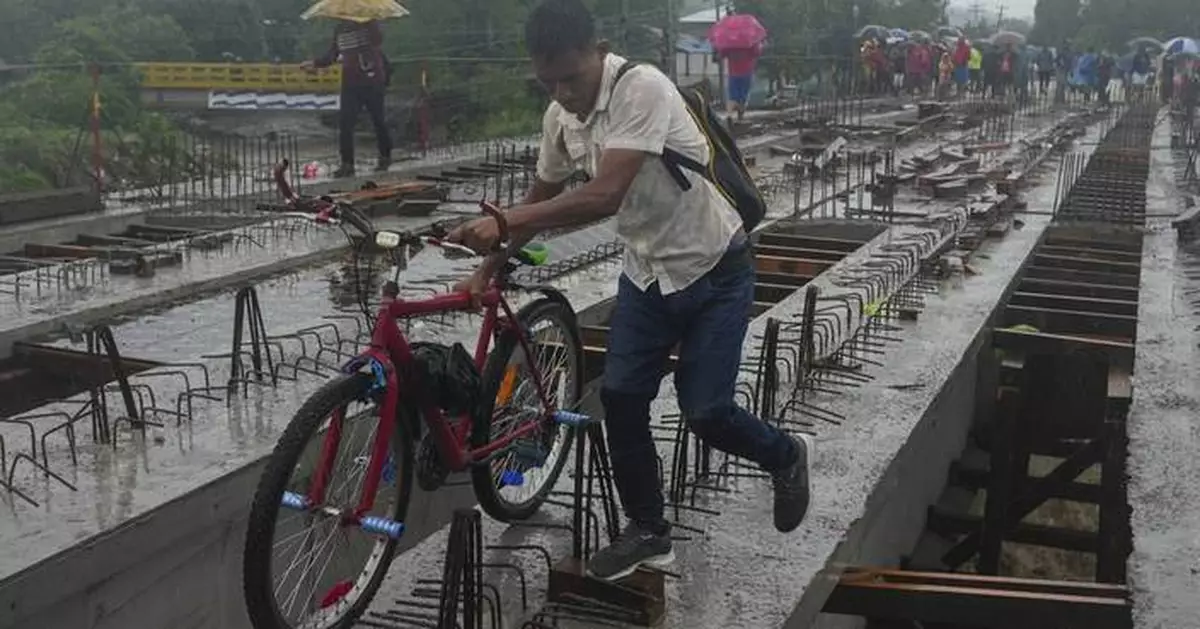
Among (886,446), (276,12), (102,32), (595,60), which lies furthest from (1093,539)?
(276,12)

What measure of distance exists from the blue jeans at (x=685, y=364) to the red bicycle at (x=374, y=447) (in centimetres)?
48

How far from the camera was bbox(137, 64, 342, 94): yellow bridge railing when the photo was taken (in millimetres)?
32719

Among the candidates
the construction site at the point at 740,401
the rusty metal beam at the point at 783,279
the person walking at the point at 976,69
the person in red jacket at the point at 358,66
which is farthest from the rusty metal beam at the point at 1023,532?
the person walking at the point at 976,69

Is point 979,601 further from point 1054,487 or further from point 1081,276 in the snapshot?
point 1081,276

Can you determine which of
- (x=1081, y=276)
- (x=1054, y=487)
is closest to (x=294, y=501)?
(x=1054, y=487)

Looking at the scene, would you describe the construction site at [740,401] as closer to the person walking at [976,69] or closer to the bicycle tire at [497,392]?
the bicycle tire at [497,392]

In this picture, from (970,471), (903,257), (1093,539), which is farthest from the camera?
(903,257)

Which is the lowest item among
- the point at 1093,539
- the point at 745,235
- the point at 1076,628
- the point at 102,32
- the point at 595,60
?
the point at 1093,539

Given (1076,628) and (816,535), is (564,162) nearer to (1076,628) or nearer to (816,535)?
(816,535)

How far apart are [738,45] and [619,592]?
20112mm

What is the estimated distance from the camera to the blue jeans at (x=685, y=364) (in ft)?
13.7

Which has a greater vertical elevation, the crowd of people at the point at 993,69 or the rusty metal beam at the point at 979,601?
the crowd of people at the point at 993,69

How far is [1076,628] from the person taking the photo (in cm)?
468

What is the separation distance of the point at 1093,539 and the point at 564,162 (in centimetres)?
542
